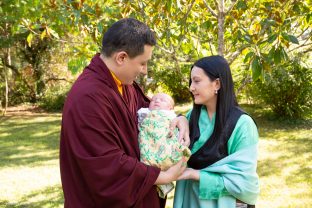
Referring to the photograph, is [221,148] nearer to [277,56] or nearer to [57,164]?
[277,56]

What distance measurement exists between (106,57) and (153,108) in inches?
Result: 20.2

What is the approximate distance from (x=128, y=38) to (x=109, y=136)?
1.70 ft

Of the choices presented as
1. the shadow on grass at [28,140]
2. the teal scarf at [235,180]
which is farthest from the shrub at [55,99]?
the teal scarf at [235,180]

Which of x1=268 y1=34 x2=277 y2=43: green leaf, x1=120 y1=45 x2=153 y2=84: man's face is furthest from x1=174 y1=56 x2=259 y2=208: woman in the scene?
x1=268 y1=34 x2=277 y2=43: green leaf

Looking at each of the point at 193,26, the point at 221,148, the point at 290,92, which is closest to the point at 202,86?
the point at 221,148

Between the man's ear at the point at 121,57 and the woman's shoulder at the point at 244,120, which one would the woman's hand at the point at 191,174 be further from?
the man's ear at the point at 121,57

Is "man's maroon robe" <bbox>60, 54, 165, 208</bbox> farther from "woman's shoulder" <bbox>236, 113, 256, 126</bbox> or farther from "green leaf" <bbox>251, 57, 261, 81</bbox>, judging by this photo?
"green leaf" <bbox>251, 57, 261, 81</bbox>

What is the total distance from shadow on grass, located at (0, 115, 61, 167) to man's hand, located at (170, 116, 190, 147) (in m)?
5.93

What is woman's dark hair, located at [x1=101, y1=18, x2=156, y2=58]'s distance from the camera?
213 cm

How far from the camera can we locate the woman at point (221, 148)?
2.36m

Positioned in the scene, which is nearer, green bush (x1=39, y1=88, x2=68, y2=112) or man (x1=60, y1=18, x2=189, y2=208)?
man (x1=60, y1=18, x2=189, y2=208)

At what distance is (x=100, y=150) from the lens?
2023 mm

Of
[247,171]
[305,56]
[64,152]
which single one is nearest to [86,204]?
[64,152]

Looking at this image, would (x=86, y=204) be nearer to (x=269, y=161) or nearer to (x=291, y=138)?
(x=269, y=161)
